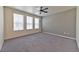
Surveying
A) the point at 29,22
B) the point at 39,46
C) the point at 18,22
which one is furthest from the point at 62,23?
the point at 18,22

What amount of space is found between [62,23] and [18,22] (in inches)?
139

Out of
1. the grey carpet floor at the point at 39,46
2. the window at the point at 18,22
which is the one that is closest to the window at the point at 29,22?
the window at the point at 18,22

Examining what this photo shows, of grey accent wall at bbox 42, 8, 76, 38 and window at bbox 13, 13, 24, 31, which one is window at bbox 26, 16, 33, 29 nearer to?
window at bbox 13, 13, 24, 31

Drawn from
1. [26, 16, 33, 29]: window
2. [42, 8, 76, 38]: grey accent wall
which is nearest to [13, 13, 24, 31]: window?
[26, 16, 33, 29]: window

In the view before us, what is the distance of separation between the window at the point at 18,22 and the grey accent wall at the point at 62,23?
9.71ft

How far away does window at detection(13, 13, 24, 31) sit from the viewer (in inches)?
220

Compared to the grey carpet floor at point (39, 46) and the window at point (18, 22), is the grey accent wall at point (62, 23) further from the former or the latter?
the window at point (18, 22)

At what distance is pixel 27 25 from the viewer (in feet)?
22.7

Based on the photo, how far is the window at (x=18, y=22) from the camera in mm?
5598

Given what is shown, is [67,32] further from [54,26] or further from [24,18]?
[24,18]

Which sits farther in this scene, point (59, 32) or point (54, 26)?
point (54, 26)

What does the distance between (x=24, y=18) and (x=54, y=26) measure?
113 inches
